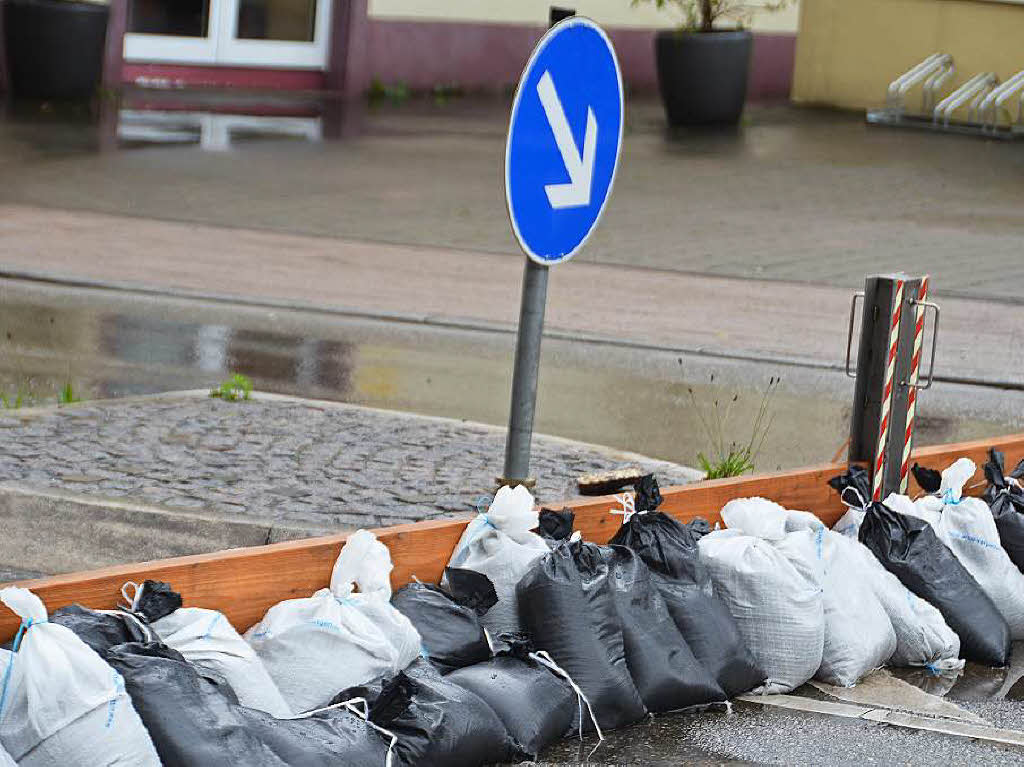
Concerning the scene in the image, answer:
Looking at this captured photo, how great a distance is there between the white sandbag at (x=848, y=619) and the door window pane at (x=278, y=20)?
19382 millimetres

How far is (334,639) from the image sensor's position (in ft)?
14.6

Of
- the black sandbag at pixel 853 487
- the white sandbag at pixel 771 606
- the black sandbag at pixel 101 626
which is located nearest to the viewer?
the black sandbag at pixel 101 626

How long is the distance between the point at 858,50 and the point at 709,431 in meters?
18.6

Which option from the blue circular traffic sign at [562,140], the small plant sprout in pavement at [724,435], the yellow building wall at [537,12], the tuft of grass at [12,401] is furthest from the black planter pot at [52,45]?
the blue circular traffic sign at [562,140]

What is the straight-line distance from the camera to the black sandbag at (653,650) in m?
4.86

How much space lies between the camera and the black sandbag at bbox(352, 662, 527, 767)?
4.25 meters

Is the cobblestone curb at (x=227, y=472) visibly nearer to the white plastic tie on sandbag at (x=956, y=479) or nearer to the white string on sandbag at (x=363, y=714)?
the white plastic tie on sandbag at (x=956, y=479)

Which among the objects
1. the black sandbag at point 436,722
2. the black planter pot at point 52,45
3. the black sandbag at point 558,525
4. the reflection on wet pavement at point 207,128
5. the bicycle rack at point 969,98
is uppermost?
the bicycle rack at point 969,98

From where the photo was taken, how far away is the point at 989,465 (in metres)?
6.02

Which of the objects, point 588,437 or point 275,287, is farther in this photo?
point 275,287

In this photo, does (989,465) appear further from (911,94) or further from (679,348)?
(911,94)

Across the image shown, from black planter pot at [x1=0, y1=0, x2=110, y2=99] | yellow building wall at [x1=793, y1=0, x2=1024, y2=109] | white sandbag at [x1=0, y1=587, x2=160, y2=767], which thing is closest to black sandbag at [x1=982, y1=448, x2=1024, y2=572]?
white sandbag at [x1=0, y1=587, x2=160, y2=767]

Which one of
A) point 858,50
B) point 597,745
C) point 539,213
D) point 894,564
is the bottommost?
point 597,745

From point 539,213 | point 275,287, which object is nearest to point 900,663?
point 539,213
